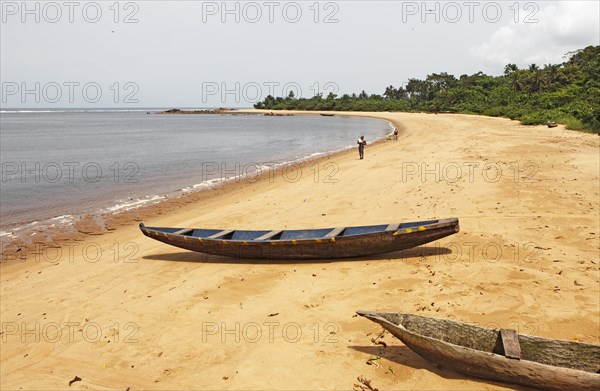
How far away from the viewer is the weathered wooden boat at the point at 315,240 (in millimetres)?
9398

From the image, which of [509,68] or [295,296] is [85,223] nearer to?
[295,296]

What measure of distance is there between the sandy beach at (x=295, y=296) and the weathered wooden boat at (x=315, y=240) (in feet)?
1.05

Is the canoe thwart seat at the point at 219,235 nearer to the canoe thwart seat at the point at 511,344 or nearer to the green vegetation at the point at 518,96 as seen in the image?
the canoe thwart seat at the point at 511,344

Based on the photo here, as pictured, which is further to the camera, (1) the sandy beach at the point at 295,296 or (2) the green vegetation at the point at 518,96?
(2) the green vegetation at the point at 518,96

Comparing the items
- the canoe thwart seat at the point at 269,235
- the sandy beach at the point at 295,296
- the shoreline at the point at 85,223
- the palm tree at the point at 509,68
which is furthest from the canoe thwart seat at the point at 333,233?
the palm tree at the point at 509,68

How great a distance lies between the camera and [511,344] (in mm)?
5195

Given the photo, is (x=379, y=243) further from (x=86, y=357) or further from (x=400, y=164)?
(x=400, y=164)

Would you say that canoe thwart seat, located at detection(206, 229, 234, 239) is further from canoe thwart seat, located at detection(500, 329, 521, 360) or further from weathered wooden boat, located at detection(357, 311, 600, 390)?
canoe thwart seat, located at detection(500, 329, 521, 360)

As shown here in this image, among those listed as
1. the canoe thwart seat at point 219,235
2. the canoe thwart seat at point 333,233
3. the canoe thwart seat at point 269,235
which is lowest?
the canoe thwart seat at point 219,235

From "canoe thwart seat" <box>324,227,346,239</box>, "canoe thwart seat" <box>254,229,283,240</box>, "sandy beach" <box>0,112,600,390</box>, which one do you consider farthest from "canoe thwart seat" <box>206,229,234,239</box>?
"canoe thwart seat" <box>324,227,346,239</box>

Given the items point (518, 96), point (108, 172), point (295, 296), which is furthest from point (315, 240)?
point (518, 96)

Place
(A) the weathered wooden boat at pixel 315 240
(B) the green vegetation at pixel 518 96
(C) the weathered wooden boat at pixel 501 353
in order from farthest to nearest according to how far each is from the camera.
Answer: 1. (B) the green vegetation at pixel 518 96
2. (A) the weathered wooden boat at pixel 315 240
3. (C) the weathered wooden boat at pixel 501 353

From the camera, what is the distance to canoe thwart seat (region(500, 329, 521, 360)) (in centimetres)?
499

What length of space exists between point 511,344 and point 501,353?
11.4 inches
